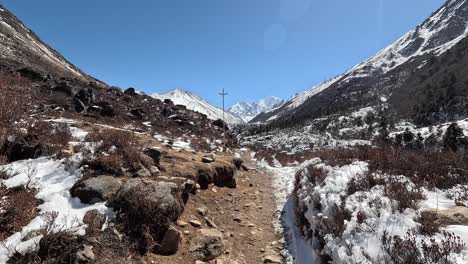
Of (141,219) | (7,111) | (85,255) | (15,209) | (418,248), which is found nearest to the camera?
(418,248)

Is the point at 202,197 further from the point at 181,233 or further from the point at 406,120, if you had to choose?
the point at 406,120

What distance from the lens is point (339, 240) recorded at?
233 inches

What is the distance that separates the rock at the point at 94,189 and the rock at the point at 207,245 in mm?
2130

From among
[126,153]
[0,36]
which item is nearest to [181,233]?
[126,153]

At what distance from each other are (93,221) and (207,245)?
258 centimetres

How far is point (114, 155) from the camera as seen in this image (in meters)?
8.70

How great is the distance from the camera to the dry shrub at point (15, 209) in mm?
5645

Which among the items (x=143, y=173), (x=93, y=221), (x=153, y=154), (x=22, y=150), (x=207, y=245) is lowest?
(x=207, y=245)

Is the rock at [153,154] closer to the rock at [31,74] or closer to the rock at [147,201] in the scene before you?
the rock at [147,201]

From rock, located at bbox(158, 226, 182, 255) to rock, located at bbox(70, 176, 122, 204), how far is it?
1440 millimetres

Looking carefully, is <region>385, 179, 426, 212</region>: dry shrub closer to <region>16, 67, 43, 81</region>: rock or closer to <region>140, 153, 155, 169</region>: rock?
<region>140, 153, 155, 169</region>: rock

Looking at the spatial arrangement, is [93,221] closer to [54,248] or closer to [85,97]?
[54,248]

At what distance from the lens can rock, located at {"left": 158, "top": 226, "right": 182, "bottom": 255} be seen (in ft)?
22.2

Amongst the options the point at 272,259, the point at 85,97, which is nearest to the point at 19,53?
the point at 85,97
